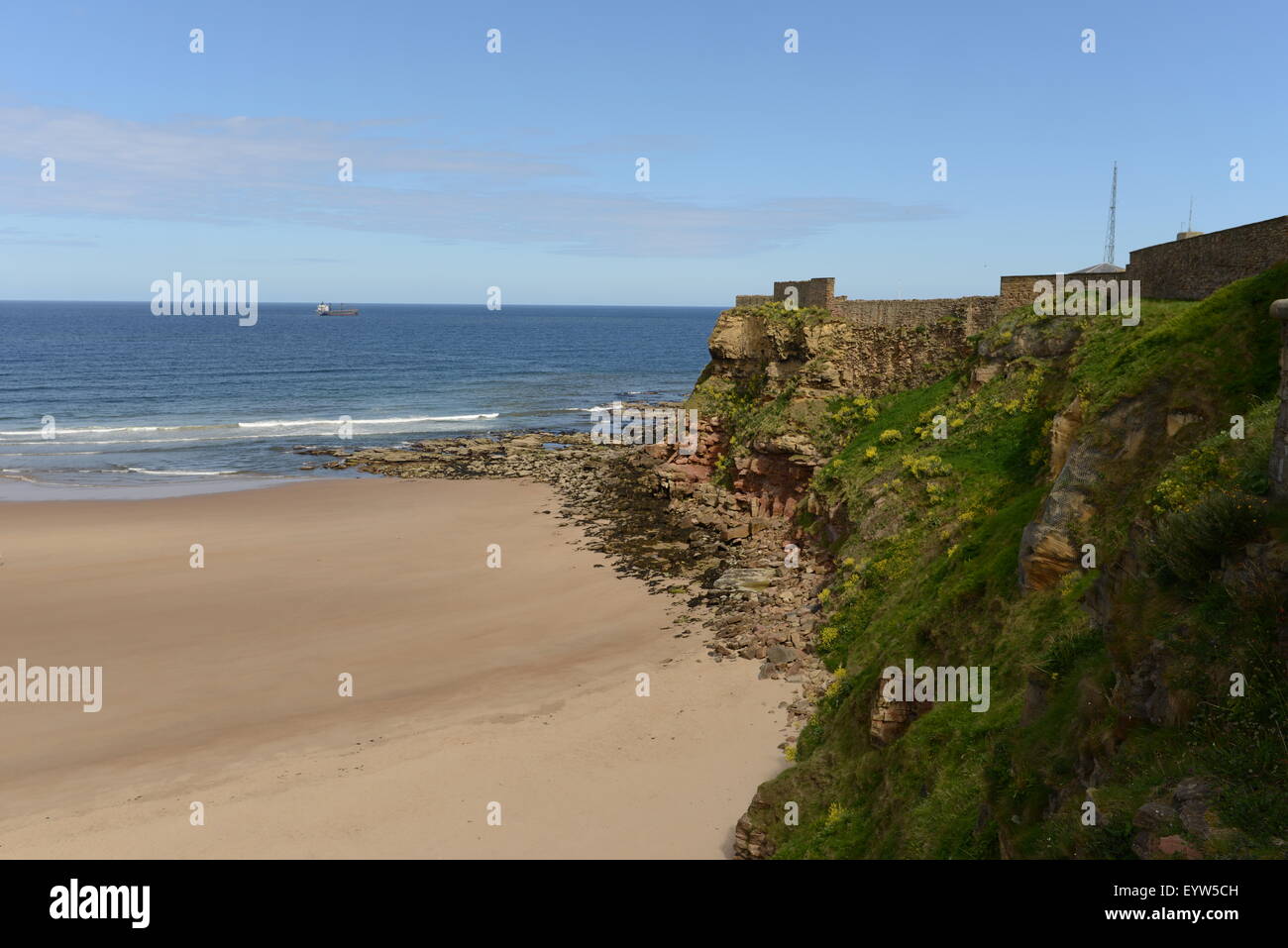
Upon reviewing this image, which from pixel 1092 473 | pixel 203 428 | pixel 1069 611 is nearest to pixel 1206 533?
pixel 1069 611

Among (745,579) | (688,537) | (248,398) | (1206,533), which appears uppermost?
(248,398)

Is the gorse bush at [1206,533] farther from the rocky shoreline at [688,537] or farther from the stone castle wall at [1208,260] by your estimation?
the stone castle wall at [1208,260]

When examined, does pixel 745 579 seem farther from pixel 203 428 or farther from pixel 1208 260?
pixel 203 428

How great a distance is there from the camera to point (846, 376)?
38.5 m

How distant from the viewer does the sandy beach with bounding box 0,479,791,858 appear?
56.2 ft

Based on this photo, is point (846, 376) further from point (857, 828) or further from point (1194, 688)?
point (1194, 688)

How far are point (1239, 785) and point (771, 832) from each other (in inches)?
363

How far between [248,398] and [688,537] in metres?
62.7

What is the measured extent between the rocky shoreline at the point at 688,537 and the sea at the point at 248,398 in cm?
765

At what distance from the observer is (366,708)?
22422 millimetres

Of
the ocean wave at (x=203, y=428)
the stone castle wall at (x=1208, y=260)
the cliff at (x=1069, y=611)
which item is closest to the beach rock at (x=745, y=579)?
the cliff at (x=1069, y=611)

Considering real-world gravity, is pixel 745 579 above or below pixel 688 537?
below

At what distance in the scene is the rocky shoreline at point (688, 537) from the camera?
973 inches
